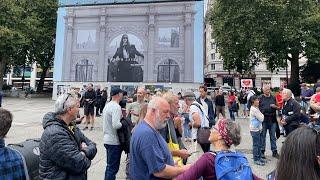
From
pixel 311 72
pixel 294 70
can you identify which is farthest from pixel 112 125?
pixel 311 72

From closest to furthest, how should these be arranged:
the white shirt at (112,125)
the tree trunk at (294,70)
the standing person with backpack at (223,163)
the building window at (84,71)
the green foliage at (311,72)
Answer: the standing person with backpack at (223,163) → the white shirt at (112,125) → the building window at (84,71) → the tree trunk at (294,70) → the green foliage at (311,72)

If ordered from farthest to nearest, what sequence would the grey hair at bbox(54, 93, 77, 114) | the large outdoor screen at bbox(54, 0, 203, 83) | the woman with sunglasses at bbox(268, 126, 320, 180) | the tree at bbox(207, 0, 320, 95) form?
the large outdoor screen at bbox(54, 0, 203, 83) → the tree at bbox(207, 0, 320, 95) → the grey hair at bbox(54, 93, 77, 114) → the woman with sunglasses at bbox(268, 126, 320, 180)

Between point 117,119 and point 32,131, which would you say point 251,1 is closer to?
point 32,131

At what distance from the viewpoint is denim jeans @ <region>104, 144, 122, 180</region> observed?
6.16m

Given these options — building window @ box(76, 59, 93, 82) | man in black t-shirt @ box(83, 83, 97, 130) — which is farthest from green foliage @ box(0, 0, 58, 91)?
man in black t-shirt @ box(83, 83, 97, 130)

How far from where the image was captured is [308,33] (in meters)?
32.1

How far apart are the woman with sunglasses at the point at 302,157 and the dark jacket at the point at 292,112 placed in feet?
24.4

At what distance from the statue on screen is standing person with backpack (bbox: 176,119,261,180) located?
98.7ft

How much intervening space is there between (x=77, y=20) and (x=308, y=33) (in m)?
21.2

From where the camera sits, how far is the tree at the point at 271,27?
30.9 meters

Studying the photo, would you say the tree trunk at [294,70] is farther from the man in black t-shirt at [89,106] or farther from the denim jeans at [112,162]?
the denim jeans at [112,162]

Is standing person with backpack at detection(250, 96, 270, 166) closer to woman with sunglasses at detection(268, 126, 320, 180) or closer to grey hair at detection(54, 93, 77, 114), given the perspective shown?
grey hair at detection(54, 93, 77, 114)

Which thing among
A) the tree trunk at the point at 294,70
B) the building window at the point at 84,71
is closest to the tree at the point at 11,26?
the building window at the point at 84,71

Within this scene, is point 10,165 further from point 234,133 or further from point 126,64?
point 126,64
